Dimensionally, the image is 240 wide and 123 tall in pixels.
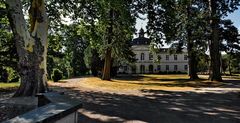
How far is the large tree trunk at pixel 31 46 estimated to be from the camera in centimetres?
1470

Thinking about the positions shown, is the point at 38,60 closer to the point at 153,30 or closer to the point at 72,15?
the point at 72,15

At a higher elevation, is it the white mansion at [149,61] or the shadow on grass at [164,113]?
the white mansion at [149,61]

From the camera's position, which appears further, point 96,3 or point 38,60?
point 96,3

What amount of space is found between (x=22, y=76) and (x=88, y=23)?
30.4ft

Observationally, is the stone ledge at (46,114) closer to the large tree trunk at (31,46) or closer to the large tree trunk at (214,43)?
the large tree trunk at (31,46)

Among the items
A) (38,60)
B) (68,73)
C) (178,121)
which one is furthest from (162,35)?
(68,73)

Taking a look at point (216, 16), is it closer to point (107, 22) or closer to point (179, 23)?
point (179, 23)

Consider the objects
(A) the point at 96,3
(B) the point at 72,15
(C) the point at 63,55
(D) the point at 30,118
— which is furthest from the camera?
(C) the point at 63,55

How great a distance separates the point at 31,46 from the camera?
15.1 meters

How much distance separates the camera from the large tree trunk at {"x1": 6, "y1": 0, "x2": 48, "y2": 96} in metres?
14.7

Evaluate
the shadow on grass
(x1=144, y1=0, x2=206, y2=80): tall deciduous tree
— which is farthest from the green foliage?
the shadow on grass

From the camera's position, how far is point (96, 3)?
20.3 m

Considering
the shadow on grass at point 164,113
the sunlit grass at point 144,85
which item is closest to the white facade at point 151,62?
the sunlit grass at point 144,85

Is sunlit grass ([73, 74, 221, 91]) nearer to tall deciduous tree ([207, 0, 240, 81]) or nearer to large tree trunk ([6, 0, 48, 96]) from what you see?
tall deciduous tree ([207, 0, 240, 81])
